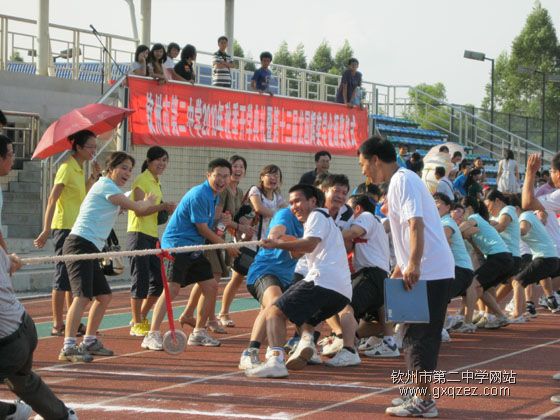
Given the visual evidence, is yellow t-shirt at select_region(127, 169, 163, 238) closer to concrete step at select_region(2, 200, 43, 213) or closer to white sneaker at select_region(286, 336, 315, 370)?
white sneaker at select_region(286, 336, 315, 370)

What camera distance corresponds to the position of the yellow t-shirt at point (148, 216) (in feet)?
38.3

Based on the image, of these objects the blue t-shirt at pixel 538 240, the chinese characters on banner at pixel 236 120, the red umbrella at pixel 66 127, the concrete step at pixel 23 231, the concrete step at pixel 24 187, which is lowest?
the concrete step at pixel 23 231

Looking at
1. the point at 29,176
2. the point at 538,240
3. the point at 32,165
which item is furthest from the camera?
the point at 32,165

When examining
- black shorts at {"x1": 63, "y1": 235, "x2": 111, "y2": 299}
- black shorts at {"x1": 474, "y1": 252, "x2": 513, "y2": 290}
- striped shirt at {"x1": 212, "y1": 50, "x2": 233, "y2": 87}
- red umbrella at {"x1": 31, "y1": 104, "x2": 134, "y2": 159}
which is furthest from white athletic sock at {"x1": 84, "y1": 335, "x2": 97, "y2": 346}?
striped shirt at {"x1": 212, "y1": 50, "x2": 233, "y2": 87}

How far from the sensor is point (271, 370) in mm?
9188

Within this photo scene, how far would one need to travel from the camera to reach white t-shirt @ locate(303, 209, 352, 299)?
9281 mm

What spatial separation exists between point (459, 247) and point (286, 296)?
3.23m

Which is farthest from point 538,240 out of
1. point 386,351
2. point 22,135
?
point 22,135

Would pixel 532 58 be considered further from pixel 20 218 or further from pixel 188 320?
pixel 188 320

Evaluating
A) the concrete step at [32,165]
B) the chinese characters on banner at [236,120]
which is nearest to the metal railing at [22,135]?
the concrete step at [32,165]

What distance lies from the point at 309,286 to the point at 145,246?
9.73ft

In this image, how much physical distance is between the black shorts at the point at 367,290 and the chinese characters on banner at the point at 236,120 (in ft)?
28.3

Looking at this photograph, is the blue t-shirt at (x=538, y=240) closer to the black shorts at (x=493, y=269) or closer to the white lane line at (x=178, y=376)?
the black shorts at (x=493, y=269)

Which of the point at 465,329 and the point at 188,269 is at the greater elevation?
the point at 188,269
